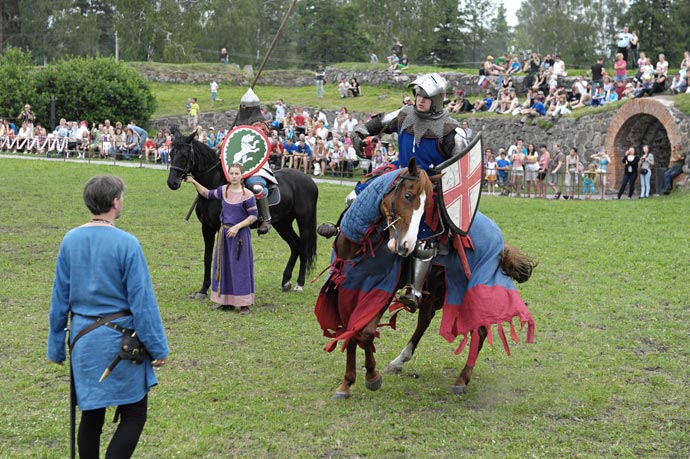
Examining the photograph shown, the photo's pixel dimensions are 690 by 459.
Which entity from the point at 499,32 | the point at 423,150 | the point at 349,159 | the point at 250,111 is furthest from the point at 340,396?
the point at 499,32

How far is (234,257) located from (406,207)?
13.5 ft

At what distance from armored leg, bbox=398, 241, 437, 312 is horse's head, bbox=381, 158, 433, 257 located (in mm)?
407

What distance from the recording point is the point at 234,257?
9938mm

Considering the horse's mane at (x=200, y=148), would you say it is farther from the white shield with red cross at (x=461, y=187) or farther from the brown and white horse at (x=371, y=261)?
the white shield with red cross at (x=461, y=187)

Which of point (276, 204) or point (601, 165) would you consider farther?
point (601, 165)

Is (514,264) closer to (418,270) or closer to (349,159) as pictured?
(418,270)

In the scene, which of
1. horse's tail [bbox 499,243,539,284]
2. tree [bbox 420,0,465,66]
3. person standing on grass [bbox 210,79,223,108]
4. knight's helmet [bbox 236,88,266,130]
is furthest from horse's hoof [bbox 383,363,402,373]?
tree [bbox 420,0,465,66]

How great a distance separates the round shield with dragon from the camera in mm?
10453

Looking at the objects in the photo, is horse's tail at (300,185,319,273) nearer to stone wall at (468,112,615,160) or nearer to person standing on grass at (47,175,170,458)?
person standing on grass at (47,175,170,458)

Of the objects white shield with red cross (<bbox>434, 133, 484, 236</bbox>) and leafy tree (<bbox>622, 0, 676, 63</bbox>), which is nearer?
white shield with red cross (<bbox>434, 133, 484, 236</bbox>)

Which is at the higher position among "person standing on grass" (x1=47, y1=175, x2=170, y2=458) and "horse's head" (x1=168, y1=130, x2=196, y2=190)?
"horse's head" (x1=168, y1=130, x2=196, y2=190)

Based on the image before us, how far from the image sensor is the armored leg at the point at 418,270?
6.69 meters

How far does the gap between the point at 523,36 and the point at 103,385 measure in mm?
74853

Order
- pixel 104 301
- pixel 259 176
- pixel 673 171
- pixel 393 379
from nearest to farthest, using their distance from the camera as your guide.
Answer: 1. pixel 104 301
2. pixel 393 379
3. pixel 259 176
4. pixel 673 171
